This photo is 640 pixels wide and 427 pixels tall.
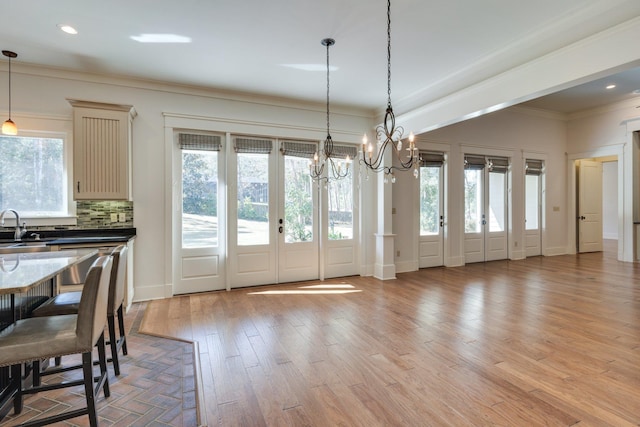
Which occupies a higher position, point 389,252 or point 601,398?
point 389,252

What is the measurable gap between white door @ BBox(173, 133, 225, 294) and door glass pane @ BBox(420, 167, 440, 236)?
4094 millimetres

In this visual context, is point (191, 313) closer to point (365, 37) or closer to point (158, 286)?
point (158, 286)

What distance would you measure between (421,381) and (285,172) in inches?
152

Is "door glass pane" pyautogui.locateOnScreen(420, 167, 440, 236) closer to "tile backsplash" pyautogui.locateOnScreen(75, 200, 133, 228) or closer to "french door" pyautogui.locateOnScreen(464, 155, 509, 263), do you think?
"french door" pyautogui.locateOnScreen(464, 155, 509, 263)

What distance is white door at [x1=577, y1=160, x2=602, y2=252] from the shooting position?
8336 millimetres

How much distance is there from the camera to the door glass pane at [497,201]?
7.44 metres

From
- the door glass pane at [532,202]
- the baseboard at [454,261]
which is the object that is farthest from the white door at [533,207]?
the baseboard at [454,261]

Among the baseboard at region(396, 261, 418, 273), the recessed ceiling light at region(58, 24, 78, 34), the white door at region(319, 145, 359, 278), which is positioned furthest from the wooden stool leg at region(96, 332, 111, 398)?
the baseboard at region(396, 261, 418, 273)

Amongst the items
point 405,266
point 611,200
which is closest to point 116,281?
point 405,266

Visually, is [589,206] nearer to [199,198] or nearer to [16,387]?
[199,198]

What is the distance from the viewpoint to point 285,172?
5.42 m

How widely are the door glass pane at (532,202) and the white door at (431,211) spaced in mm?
2732

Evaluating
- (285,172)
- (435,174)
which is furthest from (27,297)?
(435,174)

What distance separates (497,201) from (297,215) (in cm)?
503
